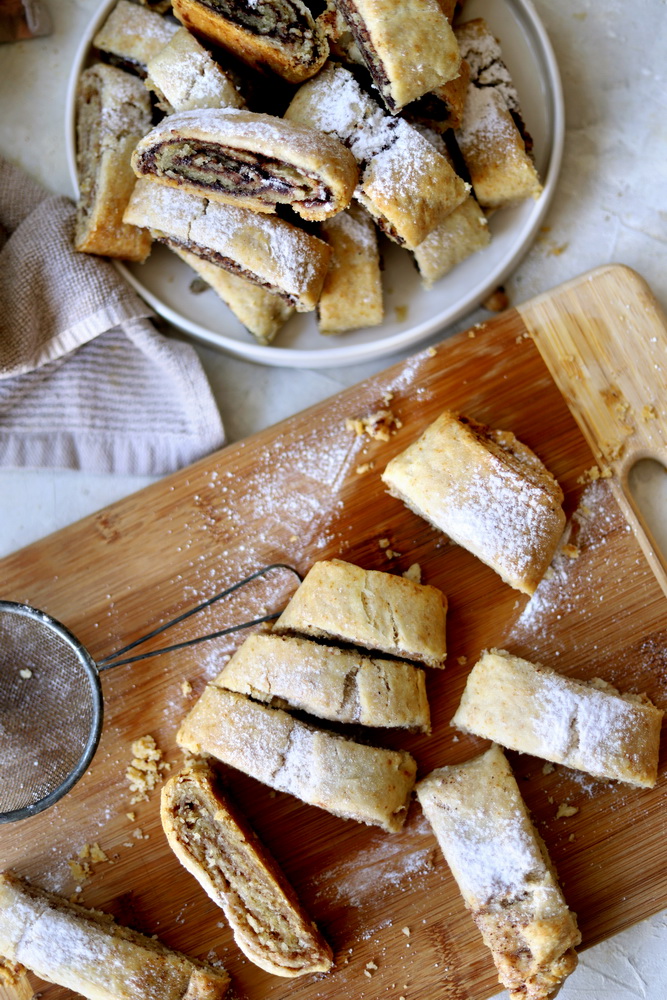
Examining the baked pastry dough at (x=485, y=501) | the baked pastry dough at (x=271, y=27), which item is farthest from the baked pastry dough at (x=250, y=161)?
the baked pastry dough at (x=485, y=501)

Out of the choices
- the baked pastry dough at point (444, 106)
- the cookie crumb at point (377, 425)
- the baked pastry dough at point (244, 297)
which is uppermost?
the baked pastry dough at point (444, 106)

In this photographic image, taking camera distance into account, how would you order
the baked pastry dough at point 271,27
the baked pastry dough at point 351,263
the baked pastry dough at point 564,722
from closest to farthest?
the baked pastry dough at point 271,27 → the baked pastry dough at point 564,722 → the baked pastry dough at point 351,263

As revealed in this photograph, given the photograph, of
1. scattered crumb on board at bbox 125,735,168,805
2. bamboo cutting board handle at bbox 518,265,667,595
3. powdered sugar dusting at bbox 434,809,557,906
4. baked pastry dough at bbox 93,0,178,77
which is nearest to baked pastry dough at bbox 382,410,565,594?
A: bamboo cutting board handle at bbox 518,265,667,595

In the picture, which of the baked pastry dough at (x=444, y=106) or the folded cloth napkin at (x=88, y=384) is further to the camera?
the folded cloth napkin at (x=88, y=384)

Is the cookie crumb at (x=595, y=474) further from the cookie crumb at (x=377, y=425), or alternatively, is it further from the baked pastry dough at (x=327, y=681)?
the baked pastry dough at (x=327, y=681)

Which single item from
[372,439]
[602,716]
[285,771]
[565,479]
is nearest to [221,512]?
[372,439]

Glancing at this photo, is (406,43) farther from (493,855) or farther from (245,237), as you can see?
(493,855)

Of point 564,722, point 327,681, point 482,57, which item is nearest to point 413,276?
point 482,57
